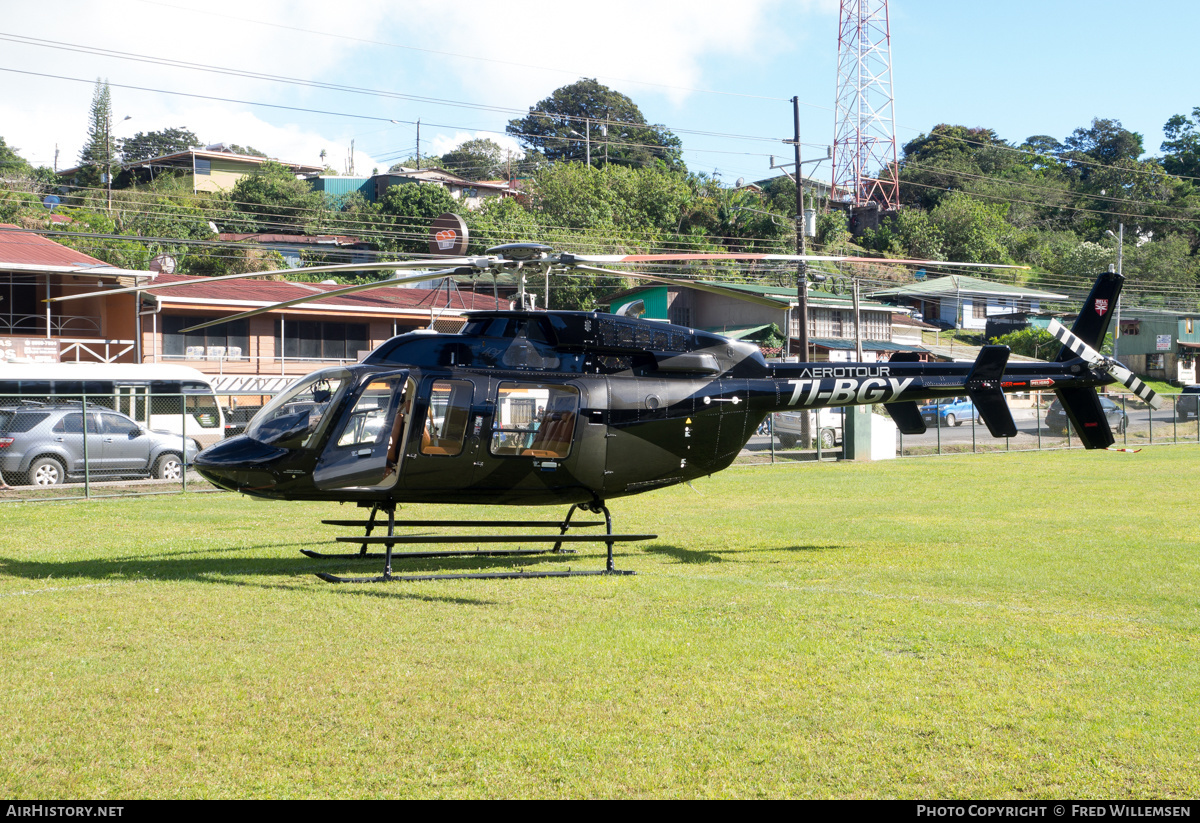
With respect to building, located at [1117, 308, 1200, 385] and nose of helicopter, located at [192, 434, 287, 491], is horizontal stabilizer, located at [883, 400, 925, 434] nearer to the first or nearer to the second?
nose of helicopter, located at [192, 434, 287, 491]

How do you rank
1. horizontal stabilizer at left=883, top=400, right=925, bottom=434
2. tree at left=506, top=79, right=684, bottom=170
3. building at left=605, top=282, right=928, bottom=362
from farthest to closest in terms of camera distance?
tree at left=506, top=79, right=684, bottom=170
building at left=605, top=282, right=928, bottom=362
horizontal stabilizer at left=883, top=400, right=925, bottom=434

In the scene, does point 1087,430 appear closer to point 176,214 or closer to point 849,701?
point 849,701

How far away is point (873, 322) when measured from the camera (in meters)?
56.6

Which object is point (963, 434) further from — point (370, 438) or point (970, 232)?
point (970, 232)

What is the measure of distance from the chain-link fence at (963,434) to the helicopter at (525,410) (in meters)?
15.5

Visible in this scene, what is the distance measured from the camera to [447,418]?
35.0 feet

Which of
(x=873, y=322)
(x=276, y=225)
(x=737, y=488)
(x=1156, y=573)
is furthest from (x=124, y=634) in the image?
(x=276, y=225)

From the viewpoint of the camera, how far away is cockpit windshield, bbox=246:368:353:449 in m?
10.3

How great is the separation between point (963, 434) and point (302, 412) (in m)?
35.6

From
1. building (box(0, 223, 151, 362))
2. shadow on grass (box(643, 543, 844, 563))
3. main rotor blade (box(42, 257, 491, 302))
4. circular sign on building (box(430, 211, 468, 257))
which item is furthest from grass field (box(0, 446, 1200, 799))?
circular sign on building (box(430, 211, 468, 257))

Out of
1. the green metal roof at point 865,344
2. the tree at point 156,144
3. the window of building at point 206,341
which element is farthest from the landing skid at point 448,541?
the tree at point 156,144

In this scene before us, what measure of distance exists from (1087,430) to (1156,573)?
11.1 feet

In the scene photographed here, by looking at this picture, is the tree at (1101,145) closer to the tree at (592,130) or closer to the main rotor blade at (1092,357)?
the tree at (592,130)

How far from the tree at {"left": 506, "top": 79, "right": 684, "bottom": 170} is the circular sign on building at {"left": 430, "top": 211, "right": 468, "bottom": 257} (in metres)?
46.6
